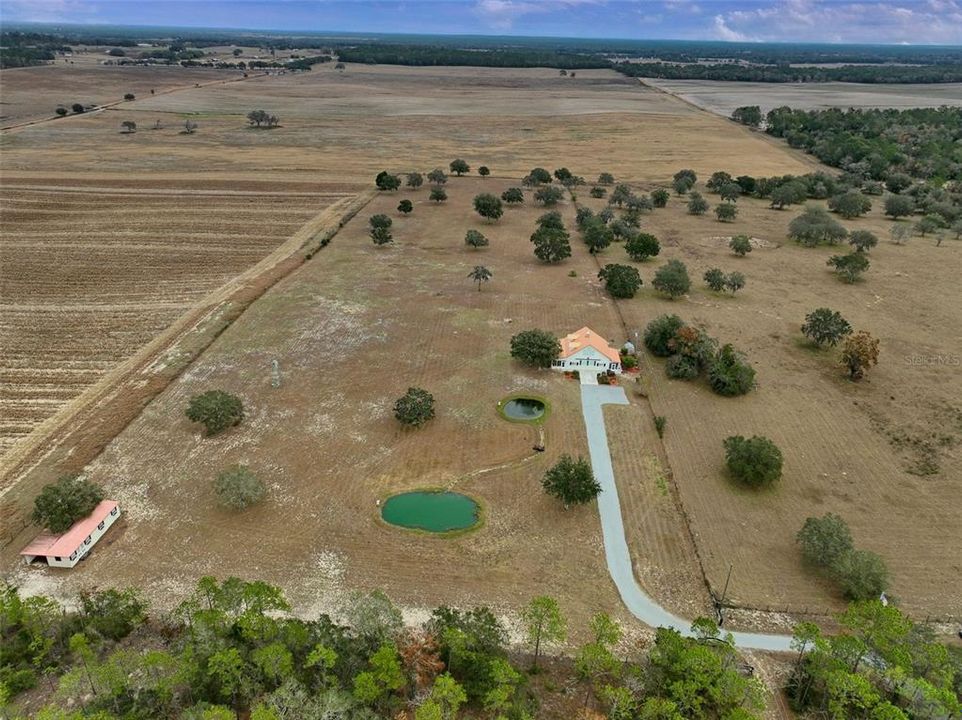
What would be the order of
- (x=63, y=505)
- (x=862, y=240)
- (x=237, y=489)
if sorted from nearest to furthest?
1. (x=63, y=505)
2. (x=237, y=489)
3. (x=862, y=240)

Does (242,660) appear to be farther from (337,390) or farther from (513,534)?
(337,390)

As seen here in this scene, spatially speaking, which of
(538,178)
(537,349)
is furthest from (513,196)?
(537,349)

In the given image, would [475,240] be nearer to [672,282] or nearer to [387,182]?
[672,282]

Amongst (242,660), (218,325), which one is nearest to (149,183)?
(218,325)

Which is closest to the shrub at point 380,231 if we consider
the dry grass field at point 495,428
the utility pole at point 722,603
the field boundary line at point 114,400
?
the dry grass field at point 495,428

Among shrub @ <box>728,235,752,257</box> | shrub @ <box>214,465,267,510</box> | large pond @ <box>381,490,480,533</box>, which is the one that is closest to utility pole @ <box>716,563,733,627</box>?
large pond @ <box>381,490,480,533</box>

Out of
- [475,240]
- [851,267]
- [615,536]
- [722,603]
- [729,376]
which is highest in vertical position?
[475,240]

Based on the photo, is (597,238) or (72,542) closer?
(72,542)
